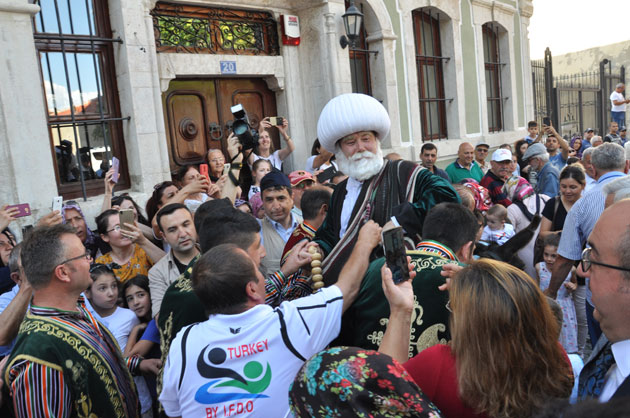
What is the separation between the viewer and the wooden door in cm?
624

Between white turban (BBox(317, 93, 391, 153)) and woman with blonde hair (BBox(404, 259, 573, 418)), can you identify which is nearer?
woman with blonde hair (BBox(404, 259, 573, 418))

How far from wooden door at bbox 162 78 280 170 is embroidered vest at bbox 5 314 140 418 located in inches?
171

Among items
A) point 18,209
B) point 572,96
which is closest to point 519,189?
point 18,209

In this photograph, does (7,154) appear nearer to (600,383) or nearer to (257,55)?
(257,55)

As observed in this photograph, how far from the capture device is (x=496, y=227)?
14.6 feet

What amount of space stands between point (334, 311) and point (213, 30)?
5563 mm

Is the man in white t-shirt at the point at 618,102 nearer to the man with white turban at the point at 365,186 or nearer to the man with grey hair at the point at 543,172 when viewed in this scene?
the man with grey hair at the point at 543,172

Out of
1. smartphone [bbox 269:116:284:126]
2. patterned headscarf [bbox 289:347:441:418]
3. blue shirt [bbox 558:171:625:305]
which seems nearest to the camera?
patterned headscarf [bbox 289:347:441:418]

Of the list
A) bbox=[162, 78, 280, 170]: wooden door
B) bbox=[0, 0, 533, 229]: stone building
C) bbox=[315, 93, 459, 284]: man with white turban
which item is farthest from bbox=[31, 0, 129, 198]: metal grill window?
bbox=[315, 93, 459, 284]: man with white turban

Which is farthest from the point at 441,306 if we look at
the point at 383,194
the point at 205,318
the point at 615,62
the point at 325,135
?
the point at 615,62

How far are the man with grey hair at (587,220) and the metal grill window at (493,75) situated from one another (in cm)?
867

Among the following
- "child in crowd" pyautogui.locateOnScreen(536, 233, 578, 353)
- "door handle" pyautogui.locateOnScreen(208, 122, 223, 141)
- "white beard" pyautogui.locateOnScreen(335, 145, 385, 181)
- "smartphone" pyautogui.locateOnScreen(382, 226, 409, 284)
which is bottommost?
"child in crowd" pyautogui.locateOnScreen(536, 233, 578, 353)

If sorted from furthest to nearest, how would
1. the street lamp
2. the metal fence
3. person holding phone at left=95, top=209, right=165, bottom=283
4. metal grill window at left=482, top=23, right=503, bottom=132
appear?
the metal fence < metal grill window at left=482, top=23, right=503, bottom=132 < the street lamp < person holding phone at left=95, top=209, right=165, bottom=283

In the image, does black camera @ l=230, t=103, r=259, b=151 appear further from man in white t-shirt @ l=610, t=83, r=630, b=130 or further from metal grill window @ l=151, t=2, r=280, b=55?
man in white t-shirt @ l=610, t=83, r=630, b=130
